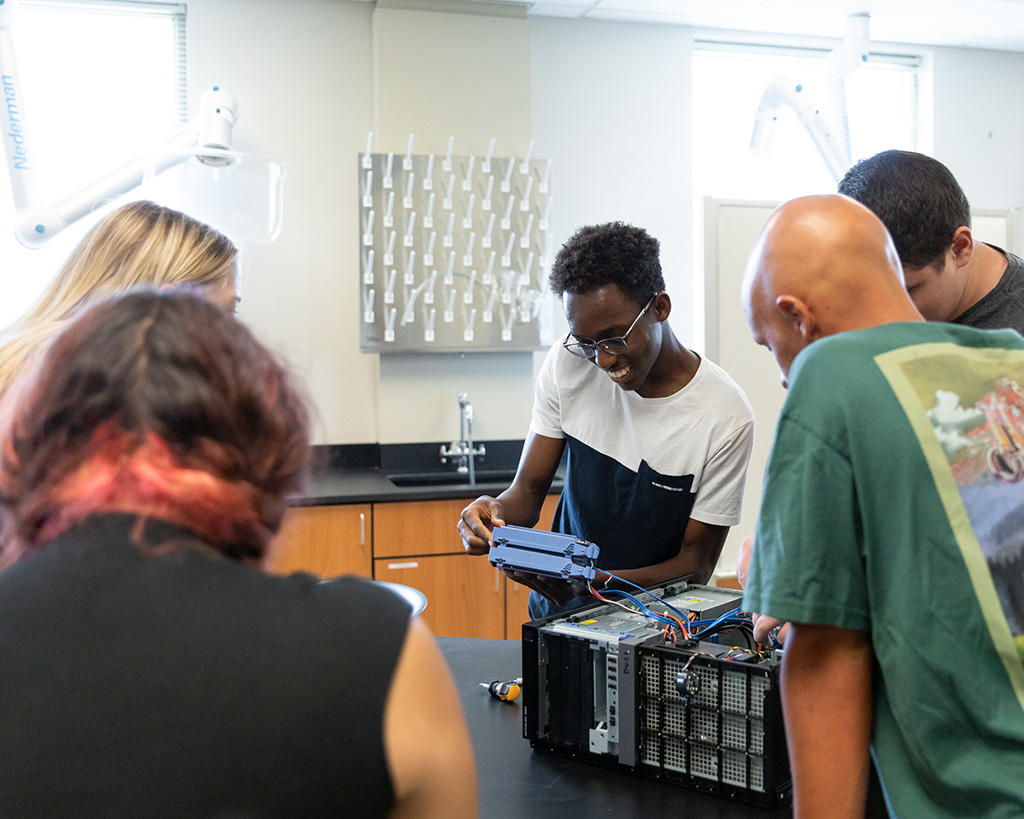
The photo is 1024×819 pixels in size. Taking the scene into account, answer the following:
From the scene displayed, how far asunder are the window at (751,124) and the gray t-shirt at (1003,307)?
2521 mm

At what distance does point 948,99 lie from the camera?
419cm

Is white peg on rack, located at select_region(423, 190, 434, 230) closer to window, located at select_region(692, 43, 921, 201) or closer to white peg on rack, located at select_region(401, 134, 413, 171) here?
white peg on rack, located at select_region(401, 134, 413, 171)

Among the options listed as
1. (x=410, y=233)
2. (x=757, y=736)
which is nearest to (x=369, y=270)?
(x=410, y=233)

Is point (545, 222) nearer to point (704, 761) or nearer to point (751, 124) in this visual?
point (751, 124)

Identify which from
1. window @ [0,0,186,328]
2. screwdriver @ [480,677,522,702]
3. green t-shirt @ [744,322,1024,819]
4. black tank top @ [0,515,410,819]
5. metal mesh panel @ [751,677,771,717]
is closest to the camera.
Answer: black tank top @ [0,515,410,819]

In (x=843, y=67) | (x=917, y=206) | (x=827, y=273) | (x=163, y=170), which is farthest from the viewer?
(x=843, y=67)

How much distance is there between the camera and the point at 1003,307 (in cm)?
147

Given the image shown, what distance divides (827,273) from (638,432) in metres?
1.01

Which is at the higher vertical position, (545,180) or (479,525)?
(545,180)

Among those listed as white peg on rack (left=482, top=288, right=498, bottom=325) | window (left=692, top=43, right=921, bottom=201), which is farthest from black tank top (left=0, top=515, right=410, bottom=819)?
window (left=692, top=43, right=921, bottom=201)

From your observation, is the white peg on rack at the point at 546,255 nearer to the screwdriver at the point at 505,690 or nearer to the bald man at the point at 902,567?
the screwdriver at the point at 505,690

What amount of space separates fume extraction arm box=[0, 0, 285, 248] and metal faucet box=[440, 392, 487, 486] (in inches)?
38.0

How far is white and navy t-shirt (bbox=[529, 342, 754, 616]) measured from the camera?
184cm

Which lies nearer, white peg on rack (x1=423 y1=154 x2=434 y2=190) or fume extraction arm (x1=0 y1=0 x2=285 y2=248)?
fume extraction arm (x1=0 y1=0 x2=285 y2=248)
